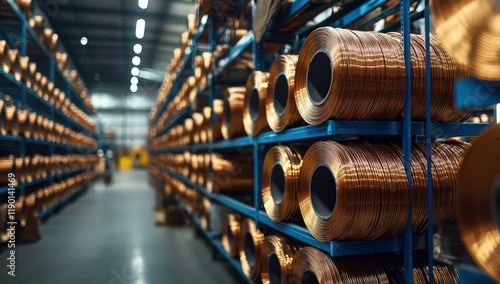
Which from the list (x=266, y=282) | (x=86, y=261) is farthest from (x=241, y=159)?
(x=86, y=261)

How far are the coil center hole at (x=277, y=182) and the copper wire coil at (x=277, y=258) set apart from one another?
0.37 metres

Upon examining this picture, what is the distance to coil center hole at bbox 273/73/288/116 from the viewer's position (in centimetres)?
337

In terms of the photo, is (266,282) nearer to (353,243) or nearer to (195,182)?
(353,243)

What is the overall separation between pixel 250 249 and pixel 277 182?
1173 millimetres

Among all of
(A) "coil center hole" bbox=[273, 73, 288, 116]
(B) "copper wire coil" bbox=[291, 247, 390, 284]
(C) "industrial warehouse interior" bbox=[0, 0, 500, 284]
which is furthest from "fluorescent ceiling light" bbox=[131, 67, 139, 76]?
(B) "copper wire coil" bbox=[291, 247, 390, 284]

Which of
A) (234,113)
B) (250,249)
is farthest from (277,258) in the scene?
(234,113)

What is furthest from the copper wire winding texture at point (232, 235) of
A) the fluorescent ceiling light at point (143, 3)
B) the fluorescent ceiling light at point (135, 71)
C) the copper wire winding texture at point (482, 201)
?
the fluorescent ceiling light at point (135, 71)

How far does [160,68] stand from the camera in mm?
19281

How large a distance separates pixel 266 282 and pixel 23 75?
587 centimetres

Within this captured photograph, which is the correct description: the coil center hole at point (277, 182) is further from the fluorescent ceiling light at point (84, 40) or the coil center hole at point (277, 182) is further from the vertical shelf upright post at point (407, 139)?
the fluorescent ceiling light at point (84, 40)

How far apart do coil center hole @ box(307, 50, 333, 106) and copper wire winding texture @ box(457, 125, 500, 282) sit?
133 centimetres

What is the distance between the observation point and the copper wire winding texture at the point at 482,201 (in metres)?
1.39

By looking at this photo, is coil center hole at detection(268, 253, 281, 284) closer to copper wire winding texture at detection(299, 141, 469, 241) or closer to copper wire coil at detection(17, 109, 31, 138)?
copper wire winding texture at detection(299, 141, 469, 241)

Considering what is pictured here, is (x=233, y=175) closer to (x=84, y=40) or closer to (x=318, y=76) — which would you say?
(x=318, y=76)
